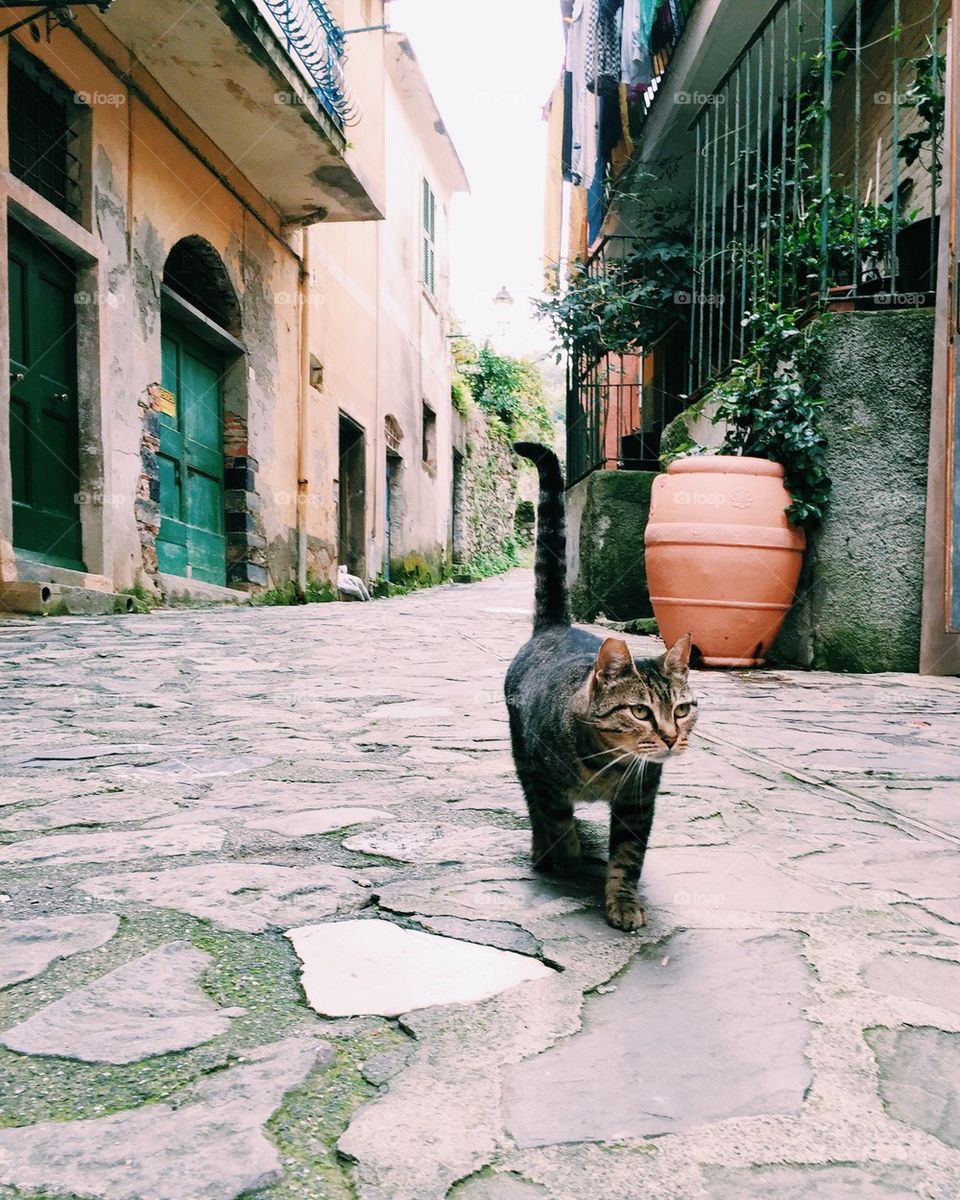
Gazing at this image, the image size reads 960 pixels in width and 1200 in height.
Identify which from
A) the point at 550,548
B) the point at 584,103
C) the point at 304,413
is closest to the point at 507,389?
the point at 304,413

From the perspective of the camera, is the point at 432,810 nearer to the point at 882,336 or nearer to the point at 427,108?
the point at 882,336

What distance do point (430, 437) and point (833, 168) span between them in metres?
11.1

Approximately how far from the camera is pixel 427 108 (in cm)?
1534

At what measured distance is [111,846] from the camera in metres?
1.83

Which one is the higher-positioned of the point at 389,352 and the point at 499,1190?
the point at 389,352

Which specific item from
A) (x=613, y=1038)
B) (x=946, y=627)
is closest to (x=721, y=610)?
(x=946, y=627)

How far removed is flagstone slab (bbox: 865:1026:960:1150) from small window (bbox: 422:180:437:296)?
1660 centimetres

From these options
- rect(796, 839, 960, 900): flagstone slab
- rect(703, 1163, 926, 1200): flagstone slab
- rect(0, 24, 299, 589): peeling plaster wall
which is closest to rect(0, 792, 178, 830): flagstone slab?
rect(796, 839, 960, 900): flagstone slab

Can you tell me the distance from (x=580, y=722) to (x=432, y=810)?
68 centimetres

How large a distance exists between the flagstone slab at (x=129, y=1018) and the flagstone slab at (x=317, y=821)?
26.0 inches

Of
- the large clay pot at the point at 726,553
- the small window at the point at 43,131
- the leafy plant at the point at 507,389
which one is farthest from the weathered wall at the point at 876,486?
the leafy plant at the point at 507,389

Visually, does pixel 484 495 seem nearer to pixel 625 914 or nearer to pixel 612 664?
pixel 612 664

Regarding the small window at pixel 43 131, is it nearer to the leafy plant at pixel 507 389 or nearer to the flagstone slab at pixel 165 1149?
the flagstone slab at pixel 165 1149

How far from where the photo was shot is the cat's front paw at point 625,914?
1.47 m
